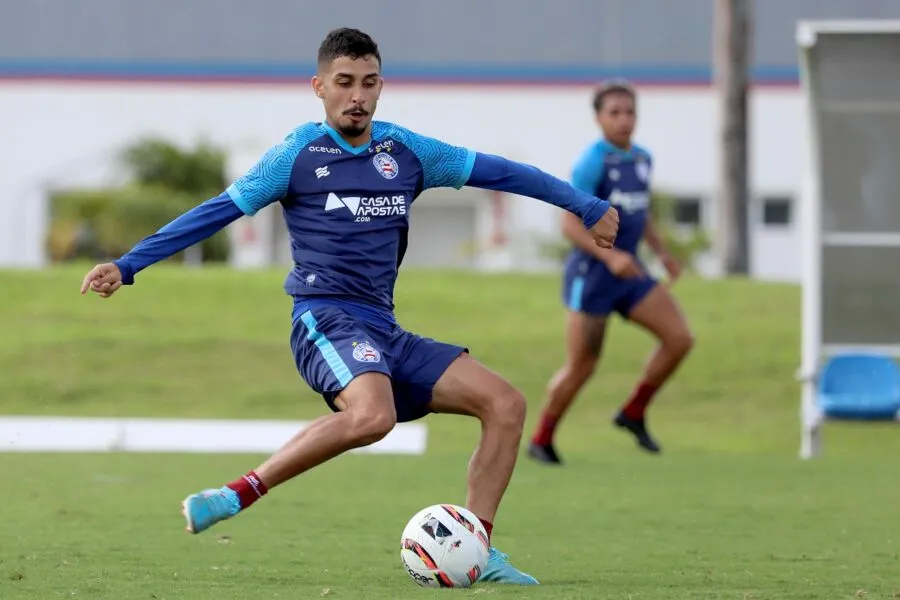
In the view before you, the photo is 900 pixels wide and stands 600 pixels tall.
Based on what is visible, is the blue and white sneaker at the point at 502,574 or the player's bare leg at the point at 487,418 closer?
the blue and white sneaker at the point at 502,574

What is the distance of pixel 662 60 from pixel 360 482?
33.8 meters

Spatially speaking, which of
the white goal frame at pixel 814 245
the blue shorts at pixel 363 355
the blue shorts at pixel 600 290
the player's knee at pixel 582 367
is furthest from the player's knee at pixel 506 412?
the white goal frame at pixel 814 245

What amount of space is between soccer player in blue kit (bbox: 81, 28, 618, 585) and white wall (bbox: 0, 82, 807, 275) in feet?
118

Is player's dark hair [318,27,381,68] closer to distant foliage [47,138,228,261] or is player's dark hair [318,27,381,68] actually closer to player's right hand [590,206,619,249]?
player's right hand [590,206,619,249]

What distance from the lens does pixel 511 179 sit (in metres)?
7.00

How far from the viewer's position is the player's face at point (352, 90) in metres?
6.73

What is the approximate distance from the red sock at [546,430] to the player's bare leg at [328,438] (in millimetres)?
5696

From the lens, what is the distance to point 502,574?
21.6 ft

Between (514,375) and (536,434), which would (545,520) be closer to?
(536,434)

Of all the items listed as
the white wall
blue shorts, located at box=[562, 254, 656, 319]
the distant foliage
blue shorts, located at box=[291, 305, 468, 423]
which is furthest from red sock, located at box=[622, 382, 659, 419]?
the white wall

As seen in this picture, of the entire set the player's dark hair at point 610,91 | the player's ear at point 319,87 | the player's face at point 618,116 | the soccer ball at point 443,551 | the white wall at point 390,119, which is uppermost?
the white wall at point 390,119

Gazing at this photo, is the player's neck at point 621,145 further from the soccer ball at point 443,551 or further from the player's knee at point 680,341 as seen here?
the soccer ball at point 443,551

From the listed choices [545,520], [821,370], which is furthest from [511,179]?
[821,370]

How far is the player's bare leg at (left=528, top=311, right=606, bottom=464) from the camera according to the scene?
12078mm
